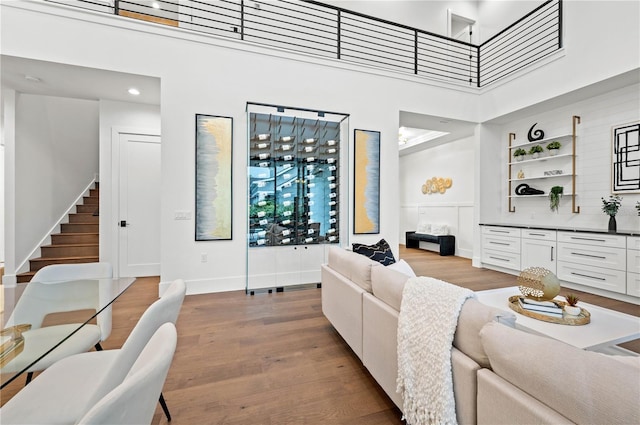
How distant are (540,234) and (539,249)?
24 centimetres

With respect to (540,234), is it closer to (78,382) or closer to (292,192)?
(292,192)

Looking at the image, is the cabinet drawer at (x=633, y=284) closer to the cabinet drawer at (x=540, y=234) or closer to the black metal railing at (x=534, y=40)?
the cabinet drawer at (x=540, y=234)

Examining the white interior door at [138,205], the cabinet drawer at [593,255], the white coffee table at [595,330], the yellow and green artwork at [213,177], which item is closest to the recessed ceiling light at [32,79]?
the white interior door at [138,205]

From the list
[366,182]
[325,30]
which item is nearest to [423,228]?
[366,182]

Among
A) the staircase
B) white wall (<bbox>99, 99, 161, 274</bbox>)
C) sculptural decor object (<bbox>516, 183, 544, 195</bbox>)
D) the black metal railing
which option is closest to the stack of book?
sculptural decor object (<bbox>516, 183, 544, 195</bbox>)

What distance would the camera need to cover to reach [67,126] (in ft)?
17.2

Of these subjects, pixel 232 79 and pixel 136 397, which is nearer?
pixel 136 397

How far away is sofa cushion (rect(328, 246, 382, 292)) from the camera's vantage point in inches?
79.1

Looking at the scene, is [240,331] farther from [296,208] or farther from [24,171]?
[24,171]

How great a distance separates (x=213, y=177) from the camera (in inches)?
153

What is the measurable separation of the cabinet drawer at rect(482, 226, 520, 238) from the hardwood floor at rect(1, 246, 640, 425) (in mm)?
1469

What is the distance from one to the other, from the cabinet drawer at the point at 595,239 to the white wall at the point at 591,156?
61 cm

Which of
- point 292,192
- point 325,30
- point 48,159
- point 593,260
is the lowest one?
point 593,260

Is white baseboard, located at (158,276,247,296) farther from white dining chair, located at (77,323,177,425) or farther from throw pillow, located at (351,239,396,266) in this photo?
white dining chair, located at (77,323,177,425)
